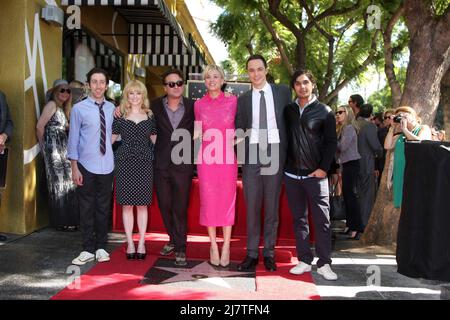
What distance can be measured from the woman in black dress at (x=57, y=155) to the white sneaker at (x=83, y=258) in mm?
1657

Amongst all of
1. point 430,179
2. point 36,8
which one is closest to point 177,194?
point 430,179

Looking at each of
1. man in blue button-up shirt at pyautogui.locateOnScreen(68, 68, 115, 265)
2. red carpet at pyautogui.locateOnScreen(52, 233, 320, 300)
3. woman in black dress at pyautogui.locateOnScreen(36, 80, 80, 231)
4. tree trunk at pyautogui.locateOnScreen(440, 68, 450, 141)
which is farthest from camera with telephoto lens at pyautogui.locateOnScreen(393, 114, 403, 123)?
tree trunk at pyautogui.locateOnScreen(440, 68, 450, 141)

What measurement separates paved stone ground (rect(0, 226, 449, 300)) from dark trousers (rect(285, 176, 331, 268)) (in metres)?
0.23

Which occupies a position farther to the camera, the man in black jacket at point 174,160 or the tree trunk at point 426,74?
the tree trunk at point 426,74

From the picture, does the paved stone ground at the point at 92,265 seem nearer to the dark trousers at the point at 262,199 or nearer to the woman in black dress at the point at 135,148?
the dark trousers at the point at 262,199

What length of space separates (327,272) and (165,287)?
1.54 meters

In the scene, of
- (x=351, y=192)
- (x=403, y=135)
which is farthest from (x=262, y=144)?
(x=351, y=192)

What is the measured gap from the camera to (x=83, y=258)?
5.16 m

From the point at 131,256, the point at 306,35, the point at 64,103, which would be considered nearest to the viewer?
the point at 131,256

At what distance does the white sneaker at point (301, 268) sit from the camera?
4941mm

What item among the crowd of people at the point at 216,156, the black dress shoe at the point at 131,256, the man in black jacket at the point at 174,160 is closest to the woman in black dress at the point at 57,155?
the crowd of people at the point at 216,156

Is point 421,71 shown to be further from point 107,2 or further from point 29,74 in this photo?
point 29,74

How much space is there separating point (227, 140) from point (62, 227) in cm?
307

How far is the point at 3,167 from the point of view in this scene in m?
5.90
